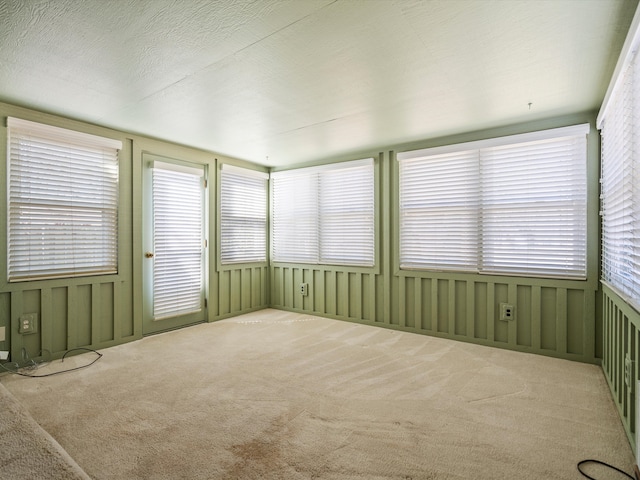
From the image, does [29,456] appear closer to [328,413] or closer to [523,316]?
[328,413]

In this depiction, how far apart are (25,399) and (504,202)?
4.69 meters

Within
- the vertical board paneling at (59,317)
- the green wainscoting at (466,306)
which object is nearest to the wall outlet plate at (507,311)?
the green wainscoting at (466,306)

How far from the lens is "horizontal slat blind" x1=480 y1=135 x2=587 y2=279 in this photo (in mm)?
3396

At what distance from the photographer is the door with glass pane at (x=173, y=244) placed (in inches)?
168

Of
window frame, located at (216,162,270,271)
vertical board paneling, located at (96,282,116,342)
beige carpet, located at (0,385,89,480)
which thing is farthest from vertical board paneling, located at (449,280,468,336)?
vertical board paneling, located at (96,282,116,342)

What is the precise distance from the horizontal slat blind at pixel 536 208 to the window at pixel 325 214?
1.52 meters

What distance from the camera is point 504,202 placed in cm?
377

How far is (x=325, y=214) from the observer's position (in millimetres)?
5254

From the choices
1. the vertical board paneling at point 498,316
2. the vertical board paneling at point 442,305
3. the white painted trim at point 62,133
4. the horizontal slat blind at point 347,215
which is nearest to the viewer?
the white painted trim at point 62,133

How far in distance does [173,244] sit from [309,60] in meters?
3.12

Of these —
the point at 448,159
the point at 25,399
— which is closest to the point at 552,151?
the point at 448,159

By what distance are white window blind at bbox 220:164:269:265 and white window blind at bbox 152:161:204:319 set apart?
37 cm

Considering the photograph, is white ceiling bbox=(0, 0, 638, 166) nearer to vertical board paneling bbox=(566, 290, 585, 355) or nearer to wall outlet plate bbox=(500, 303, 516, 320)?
vertical board paneling bbox=(566, 290, 585, 355)

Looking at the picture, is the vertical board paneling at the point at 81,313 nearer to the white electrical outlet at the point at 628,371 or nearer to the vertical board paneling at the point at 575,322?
the white electrical outlet at the point at 628,371
